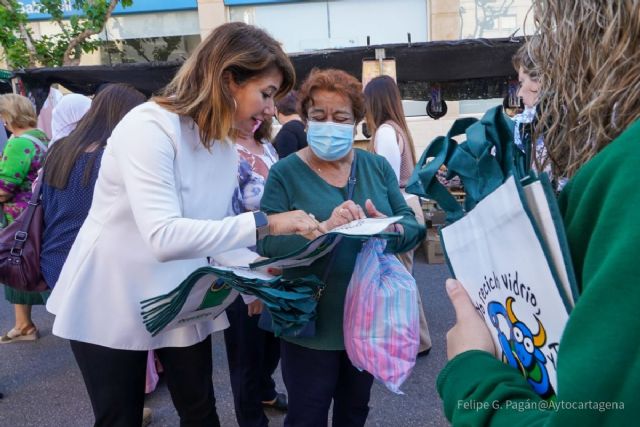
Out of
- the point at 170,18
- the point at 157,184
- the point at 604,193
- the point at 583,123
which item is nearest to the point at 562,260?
the point at 604,193

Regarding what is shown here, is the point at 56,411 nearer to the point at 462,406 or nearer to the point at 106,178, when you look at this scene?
the point at 106,178

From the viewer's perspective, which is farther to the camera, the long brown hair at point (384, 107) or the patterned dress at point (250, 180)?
the long brown hair at point (384, 107)

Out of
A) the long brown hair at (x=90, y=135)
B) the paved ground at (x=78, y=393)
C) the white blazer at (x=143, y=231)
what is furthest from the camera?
the paved ground at (x=78, y=393)

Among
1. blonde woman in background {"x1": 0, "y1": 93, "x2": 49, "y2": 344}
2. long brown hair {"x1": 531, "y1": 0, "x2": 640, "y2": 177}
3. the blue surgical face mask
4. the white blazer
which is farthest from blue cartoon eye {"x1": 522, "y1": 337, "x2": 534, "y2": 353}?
blonde woman in background {"x1": 0, "y1": 93, "x2": 49, "y2": 344}

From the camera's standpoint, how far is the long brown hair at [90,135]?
2.35m

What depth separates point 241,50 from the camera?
5.46ft

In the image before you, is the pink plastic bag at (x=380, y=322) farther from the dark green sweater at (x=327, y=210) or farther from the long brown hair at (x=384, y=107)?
the long brown hair at (x=384, y=107)

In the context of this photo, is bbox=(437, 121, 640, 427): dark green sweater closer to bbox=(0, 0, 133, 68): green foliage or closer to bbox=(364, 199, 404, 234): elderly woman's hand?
bbox=(364, 199, 404, 234): elderly woman's hand

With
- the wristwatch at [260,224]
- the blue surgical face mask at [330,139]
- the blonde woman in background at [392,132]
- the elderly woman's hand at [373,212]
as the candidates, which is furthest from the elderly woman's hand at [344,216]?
the blonde woman in background at [392,132]

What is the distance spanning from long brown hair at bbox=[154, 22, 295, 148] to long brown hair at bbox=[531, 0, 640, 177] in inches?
40.6

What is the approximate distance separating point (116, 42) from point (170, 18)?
4.50ft

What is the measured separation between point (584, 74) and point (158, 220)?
1128 millimetres

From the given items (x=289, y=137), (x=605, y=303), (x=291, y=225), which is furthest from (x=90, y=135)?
(x=605, y=303)

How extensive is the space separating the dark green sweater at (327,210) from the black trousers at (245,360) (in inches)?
27.1
